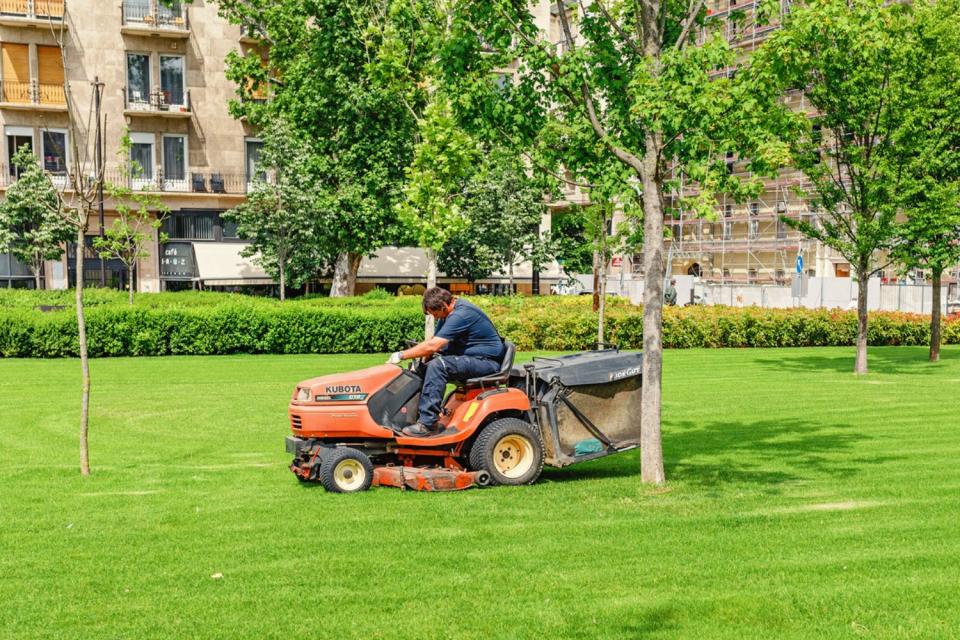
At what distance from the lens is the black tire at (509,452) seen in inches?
388

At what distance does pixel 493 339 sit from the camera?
33.3ft

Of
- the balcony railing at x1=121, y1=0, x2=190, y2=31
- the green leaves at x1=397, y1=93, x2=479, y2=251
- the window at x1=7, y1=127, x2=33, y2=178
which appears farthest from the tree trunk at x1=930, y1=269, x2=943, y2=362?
the window at x1=7, y1=127, x2=33, y2=178

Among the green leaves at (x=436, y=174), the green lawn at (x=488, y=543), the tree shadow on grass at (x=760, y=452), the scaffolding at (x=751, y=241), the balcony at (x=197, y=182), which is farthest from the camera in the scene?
the scaffolding at (x=751, y=241)

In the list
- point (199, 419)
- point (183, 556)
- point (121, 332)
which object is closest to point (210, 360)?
point (121, 332)

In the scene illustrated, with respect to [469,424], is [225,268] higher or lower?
higher

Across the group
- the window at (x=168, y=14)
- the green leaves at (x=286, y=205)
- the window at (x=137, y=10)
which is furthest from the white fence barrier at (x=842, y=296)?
the window at (x=137, y=10)

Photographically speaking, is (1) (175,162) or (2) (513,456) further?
(1) (175,162)

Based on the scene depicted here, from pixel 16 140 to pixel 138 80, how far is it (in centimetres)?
588

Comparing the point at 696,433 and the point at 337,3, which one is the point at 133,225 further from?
the point at 696,433

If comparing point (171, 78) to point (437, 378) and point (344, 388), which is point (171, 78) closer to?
point (344, 388)

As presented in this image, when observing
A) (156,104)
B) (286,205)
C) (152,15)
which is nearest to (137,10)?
(152,15)

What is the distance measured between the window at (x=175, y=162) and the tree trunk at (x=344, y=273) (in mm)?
9898

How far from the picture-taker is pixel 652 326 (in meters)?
9.91

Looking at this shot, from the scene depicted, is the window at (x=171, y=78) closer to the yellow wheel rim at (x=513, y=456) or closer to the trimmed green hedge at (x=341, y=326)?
the trimmed green hedge at (x=341, y=326)
